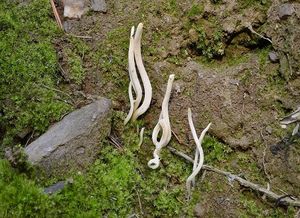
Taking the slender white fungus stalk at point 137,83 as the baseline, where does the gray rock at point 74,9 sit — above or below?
above

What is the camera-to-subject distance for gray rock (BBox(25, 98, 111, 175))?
11.1ft

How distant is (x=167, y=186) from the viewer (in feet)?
11.7

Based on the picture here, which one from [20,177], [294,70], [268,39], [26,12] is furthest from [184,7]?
[20,177]

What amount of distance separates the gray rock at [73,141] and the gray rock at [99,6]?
102 centimetres

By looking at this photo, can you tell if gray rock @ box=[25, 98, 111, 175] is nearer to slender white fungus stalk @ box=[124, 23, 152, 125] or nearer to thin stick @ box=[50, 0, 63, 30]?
slender white fungus stalk @ box=[124, 23, 152, 125]

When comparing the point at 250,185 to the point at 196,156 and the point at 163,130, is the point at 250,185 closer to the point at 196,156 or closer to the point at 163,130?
the point at 196,156

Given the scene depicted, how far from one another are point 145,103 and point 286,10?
148cm

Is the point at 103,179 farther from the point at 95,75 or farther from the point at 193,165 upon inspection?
the point at 95,75

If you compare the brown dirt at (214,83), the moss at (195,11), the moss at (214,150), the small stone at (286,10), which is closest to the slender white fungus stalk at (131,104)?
the brown dirt at (214,83)

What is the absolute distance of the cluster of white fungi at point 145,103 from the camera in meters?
3.57

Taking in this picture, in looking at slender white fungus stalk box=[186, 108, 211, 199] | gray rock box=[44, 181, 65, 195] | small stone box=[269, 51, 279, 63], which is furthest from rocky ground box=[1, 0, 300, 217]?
gray rock box=[44, 181, 65, 195]

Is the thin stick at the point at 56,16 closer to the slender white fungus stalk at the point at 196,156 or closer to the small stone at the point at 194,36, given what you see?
the small stone at the point at 194,36

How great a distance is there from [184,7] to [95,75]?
3.41 feet

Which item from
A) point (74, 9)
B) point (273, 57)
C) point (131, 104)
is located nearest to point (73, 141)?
point (131, 104)
